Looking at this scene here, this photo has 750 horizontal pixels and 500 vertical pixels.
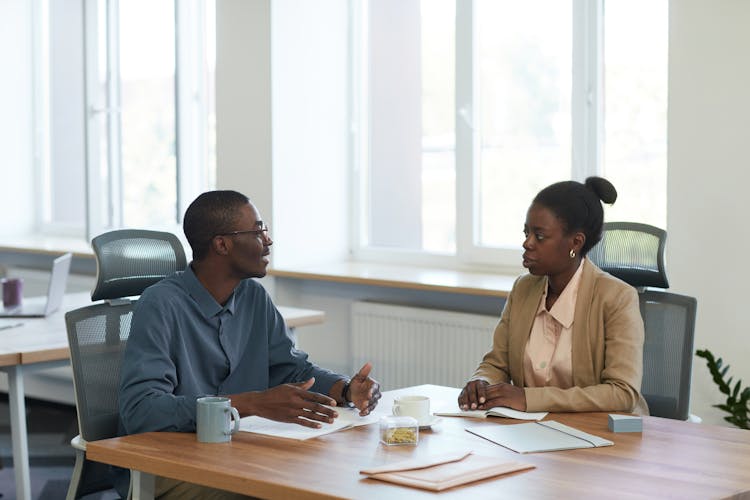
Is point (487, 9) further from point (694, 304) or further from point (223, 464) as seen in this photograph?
point (223, 464)

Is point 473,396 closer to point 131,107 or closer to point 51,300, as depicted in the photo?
point 51,300

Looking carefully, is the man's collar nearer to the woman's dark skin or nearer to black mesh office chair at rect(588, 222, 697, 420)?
the woman's dark skin

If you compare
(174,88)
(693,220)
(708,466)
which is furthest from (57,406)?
(708,466)

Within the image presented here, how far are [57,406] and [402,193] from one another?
8.10 feet

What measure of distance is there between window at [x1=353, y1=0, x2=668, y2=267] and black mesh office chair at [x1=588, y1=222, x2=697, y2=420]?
1.22 meters

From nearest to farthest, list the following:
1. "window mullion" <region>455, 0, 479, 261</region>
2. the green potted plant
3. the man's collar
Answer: the man's collar
the green potted plant
"window mullion" <region>455, 0, 479, 261</region>

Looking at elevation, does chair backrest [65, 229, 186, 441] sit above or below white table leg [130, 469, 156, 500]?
above

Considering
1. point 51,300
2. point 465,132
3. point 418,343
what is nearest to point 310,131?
point 465,132

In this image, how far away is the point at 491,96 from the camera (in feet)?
15.4

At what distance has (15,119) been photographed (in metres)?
6.65

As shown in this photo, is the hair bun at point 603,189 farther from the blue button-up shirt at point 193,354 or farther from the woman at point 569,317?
the blue button-up shirt at point 193,354

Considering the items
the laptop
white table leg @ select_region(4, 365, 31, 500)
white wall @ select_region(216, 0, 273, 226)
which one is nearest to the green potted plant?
white wall @ select_region(216, 0, 273, 226)

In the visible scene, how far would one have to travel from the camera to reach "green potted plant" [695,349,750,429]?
3506 mm

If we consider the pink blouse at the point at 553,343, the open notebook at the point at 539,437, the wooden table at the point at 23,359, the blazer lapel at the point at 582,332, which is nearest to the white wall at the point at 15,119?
the wooden table at the point at 23,359
